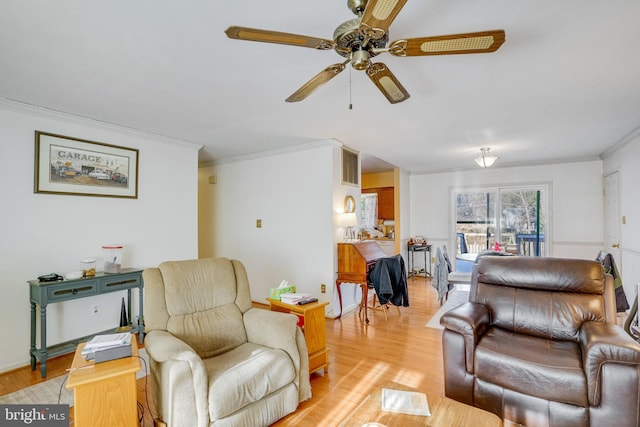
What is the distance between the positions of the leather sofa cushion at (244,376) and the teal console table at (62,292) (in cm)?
174

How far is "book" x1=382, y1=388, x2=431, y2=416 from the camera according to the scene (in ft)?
4.89

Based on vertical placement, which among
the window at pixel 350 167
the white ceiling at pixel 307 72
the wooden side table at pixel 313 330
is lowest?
the wooden side table at pixel 313 330

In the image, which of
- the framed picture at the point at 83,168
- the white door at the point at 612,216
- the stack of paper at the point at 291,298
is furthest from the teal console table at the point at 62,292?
the white door at the point at 612,216

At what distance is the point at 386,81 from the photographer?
1.76 m

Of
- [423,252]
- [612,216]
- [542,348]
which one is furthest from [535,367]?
[423,252]

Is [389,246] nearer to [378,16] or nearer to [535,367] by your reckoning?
[535,367]

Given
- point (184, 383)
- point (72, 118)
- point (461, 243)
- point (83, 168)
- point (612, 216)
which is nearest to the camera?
point (184, 383)

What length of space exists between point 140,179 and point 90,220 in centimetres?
71

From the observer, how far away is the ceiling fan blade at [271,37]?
135 cm

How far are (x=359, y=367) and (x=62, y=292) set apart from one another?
2.74m

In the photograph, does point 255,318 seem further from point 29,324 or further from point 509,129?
point 509,129

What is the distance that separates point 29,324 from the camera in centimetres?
292

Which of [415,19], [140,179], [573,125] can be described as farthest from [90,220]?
[573,125]

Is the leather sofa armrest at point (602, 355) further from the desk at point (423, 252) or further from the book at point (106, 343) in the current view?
the desk at point (423, 252)
